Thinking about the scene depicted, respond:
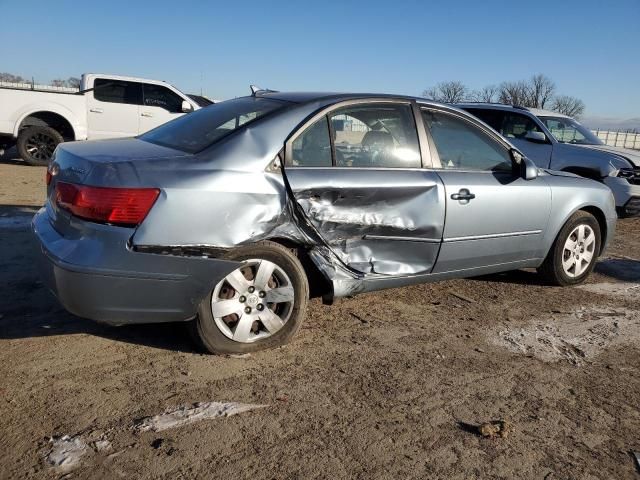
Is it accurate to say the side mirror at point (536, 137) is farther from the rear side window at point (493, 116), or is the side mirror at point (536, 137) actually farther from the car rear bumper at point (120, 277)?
the car rear bumper at point (120, 277)

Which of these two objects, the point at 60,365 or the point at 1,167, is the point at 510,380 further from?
the point at 1,167

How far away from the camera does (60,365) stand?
3109 mm

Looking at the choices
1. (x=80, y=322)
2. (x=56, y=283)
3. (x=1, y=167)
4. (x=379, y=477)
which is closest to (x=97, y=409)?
(x=56, y=283)

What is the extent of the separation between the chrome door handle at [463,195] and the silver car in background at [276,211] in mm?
22

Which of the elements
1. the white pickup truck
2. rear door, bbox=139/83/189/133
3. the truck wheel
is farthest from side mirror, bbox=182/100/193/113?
the truck wheel

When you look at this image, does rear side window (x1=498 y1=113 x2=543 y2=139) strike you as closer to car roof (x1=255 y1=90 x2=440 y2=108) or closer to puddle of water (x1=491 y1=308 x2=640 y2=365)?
puddle of water (x1=491 y1=308 x2=640 y2=365)

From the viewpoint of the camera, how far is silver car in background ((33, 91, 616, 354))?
290 centimetres

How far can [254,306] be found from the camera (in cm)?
330

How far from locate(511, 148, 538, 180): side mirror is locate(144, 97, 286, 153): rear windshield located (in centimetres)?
201

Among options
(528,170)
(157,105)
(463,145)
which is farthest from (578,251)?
(157,105)

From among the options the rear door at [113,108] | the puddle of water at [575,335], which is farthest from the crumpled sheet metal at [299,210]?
the rear door at [113,108]

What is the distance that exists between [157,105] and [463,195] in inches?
398

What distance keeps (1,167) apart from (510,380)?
1139cm

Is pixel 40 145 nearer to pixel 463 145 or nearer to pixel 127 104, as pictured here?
pixel 127 104
